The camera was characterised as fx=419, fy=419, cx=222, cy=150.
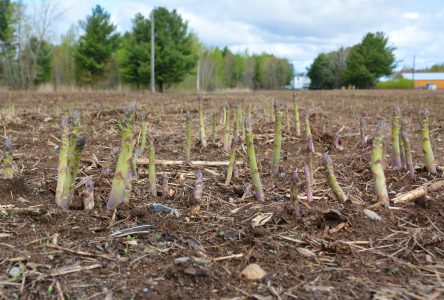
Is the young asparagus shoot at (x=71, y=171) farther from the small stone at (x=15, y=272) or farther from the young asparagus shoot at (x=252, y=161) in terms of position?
the young asparagus shoot at (x=252, y=161)

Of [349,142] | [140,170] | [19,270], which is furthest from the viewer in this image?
[349,142]

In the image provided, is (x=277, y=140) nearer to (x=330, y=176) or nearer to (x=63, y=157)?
(x=330, y=176)

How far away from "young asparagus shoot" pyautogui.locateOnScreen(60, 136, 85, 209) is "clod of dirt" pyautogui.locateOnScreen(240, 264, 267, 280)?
1203 mm

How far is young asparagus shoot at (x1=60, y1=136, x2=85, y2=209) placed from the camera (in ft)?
7.93

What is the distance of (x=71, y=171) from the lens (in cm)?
249

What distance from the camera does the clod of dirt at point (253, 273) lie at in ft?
6.07

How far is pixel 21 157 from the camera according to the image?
13.7ft

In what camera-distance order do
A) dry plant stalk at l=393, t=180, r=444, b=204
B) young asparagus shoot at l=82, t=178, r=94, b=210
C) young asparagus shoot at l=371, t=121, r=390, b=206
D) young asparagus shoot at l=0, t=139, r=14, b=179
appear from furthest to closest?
young asparagus shoot at l=0, t=139, r=14, b=179 < dry plant stalk at l=393, t=180, r=444, b=204 < young asparagus shoot at l=371, t=121, r=390, b=206 < young asparagus shoot at l=82, t=178, r=94, b=210

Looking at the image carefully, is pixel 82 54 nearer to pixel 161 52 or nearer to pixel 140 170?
pixel 161 52

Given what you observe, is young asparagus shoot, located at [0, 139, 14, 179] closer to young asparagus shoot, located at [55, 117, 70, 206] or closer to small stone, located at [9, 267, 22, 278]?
young asparagus shoot, located at [55, 117, 70, 206]

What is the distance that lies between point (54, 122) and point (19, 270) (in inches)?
235

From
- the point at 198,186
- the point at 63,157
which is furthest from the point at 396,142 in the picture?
the point at 63,157

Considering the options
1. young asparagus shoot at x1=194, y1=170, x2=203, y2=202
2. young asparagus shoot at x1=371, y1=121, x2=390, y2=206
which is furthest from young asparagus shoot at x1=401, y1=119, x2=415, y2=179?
young asparagus shoot at x1=194, y1=170, x2=203, y2=202

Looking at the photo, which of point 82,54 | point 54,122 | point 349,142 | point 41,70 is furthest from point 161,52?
point 349,142
